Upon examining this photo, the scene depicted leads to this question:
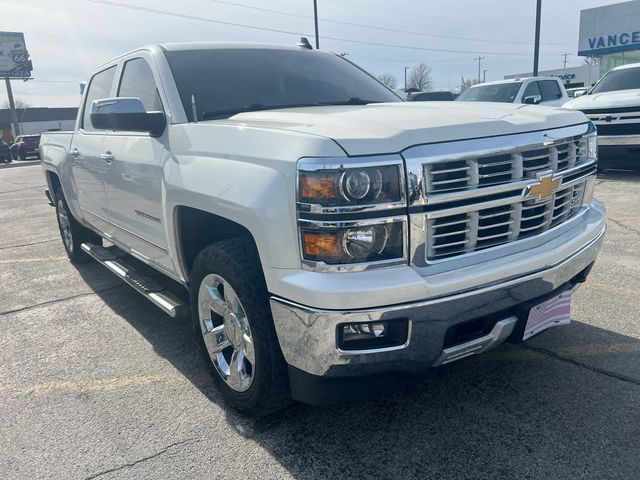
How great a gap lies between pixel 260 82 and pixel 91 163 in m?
1.77

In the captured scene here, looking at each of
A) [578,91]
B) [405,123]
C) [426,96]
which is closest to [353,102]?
[426,96]

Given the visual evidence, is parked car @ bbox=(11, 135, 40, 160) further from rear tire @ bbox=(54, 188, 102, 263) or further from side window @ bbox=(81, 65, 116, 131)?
side window @ bbox=(81, 65, 116, 131)

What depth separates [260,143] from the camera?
95.3 inches

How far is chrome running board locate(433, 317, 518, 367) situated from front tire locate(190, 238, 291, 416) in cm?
73

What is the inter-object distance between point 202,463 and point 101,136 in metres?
2.84

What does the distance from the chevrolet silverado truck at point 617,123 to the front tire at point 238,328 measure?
8.33 metres

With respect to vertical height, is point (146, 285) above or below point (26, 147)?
above

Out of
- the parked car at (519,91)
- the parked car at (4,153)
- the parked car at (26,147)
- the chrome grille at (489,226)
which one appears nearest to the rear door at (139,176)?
the chrome grille at (489,226)

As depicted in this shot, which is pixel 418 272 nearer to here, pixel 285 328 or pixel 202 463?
pixel 285 328

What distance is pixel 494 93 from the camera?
468 inches

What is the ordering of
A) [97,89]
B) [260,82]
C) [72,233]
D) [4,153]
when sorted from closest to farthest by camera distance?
[260,82] < [97,89] < [72,233] < [4,153]

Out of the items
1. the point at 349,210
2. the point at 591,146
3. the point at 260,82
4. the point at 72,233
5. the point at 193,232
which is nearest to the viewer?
the point at 349,210

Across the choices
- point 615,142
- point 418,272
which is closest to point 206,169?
point 418,272

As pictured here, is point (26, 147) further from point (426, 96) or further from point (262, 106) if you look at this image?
point (262, 106)
